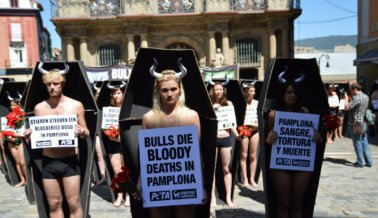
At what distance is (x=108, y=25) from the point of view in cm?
3481

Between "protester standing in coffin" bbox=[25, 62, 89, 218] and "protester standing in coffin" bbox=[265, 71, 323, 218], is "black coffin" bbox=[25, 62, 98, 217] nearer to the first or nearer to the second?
"protester standing in coffin" bbox=[25, 62, 89, 218]

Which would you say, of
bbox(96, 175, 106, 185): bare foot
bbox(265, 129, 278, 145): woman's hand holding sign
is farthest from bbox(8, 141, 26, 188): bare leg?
bbox(265, 129, 278, 145): woman's hand holding sign

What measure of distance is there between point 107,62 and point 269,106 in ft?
104

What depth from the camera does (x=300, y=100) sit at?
16.6ft

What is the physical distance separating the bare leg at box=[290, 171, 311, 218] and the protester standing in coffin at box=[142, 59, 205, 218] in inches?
55.3

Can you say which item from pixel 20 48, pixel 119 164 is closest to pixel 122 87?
pixel 119 164

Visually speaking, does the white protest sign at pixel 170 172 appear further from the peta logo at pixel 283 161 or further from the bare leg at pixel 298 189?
the bare leg at pixel 298 189

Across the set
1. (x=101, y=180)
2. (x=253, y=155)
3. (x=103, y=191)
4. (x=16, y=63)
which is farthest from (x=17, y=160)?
(x=16, y=63)

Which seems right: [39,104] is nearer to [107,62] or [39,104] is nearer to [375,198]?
[375,198]

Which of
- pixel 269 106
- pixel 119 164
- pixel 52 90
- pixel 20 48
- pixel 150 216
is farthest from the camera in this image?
pixel 20 48

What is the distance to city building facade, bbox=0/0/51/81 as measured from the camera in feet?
150

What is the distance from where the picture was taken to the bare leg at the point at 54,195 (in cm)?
454

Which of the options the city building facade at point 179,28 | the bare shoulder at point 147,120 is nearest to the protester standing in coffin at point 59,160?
the bare shoulder at point 147,120

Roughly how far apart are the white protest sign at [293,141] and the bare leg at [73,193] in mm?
2181
